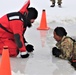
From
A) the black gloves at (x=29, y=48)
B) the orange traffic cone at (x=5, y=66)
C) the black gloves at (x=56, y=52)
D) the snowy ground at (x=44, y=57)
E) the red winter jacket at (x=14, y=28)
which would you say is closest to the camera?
the orange traffic cone at (x=5, y=66)

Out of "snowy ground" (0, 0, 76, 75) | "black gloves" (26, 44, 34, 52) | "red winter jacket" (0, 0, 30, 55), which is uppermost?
"red winter jacket" (0, 0, 30, 55)

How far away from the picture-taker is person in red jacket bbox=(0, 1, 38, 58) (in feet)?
18.5

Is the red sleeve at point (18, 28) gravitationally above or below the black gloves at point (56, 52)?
above

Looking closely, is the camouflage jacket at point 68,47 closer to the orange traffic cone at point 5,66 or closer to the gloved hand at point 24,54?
the gloved hand at point 24,54

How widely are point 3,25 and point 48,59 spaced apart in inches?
42.8

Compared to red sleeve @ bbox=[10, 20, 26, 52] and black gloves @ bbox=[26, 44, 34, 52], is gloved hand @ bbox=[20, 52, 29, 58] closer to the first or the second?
red sleeve @ bbox=[10, 20, 26, 52]

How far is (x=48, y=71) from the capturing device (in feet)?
16.8

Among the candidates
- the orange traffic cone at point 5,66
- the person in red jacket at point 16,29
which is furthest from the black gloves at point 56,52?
the orange traffic cone at point 5,66

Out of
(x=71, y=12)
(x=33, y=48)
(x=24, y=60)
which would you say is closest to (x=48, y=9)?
(x=71, y=12)

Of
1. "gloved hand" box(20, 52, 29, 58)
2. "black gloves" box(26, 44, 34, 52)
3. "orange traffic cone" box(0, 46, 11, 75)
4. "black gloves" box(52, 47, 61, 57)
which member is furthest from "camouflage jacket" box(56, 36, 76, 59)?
"orange traffic cone" box(0, 46, 11, 75)

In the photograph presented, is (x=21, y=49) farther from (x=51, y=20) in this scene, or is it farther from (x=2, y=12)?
(x=2, y=12)

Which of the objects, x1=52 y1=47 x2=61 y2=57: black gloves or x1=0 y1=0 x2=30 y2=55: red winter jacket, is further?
x1=52 y1=47 x2=61 y2=57: black gloves

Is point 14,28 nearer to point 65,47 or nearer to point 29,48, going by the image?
point 29,48

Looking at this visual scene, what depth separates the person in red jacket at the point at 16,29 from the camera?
5.63 m
